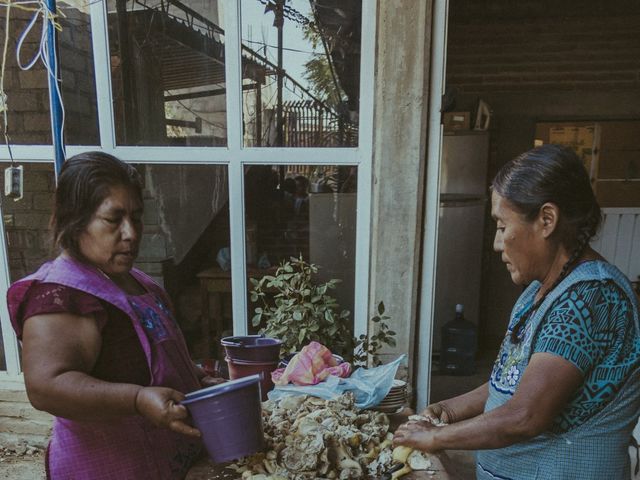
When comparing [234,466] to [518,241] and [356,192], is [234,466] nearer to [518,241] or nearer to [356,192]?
[518,241]

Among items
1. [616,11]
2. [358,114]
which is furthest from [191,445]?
[616,11]

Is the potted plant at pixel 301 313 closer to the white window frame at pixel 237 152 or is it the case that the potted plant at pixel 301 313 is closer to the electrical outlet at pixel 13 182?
the white window frame at pixel 237 152

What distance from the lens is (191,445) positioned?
1506 millimetres

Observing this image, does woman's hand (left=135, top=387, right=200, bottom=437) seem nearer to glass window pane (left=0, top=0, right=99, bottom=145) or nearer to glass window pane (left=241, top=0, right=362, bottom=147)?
glass window pane (left=241, top=0, right=362, bottom=147)

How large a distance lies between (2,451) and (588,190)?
11.9 feet

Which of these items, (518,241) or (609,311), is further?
(518,241)

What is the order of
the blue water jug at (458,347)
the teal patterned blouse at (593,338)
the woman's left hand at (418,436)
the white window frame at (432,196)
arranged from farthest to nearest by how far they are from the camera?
the blue water jug at (458,347) → the white window frame at (432,196) → the woman's left hand at (418,436) → the teal patterned blouse at (593,338)

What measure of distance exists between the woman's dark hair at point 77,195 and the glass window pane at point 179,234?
4.32ft

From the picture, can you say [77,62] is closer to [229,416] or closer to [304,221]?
[304,221]

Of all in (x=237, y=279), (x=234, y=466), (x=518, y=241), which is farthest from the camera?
(x=237, y=279)

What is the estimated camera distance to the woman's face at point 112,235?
131cm

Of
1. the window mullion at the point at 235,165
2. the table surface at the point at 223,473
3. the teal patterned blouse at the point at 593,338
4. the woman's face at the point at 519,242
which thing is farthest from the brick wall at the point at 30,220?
the teal patterned blouse at the point at 593,338

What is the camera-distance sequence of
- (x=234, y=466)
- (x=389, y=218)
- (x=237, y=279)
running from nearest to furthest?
(x=234, y=466), (x=389, y=218), (x=237, y=279)

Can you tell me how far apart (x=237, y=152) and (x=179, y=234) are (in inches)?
25.3
